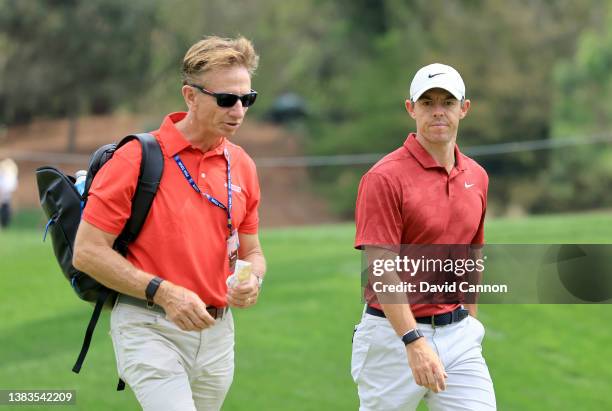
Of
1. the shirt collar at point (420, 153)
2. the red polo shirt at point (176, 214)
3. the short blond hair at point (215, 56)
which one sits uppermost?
the short blond hair at point (215, 56)

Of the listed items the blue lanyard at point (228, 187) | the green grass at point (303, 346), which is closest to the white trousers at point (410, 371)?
the blue lanyard at point (228, 187)

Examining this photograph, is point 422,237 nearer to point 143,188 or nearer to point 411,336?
point 411,336

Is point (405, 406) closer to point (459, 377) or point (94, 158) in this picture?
point (459, 377)

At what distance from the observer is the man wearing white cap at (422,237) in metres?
4.51

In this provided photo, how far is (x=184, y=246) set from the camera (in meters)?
4.56

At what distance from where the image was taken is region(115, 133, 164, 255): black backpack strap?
448cm

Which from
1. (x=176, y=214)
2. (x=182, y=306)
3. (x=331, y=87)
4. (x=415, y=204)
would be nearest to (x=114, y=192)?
(x=176, y=214)

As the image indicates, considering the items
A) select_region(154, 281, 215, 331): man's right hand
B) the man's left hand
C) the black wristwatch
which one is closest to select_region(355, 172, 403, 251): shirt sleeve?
the black wristwatch

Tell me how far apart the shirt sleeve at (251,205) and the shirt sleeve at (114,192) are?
72cm

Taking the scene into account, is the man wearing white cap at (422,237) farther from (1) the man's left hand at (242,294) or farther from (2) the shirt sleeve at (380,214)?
(1) the man's left hand at (242,294)

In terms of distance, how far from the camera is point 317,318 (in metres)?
12.9

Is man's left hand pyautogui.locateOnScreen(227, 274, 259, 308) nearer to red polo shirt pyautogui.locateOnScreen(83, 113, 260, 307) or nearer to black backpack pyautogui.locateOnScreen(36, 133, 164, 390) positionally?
red polo shirt pyautogui.locateOnScreen(83, 113, 260, 307)

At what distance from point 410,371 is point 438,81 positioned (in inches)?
54.1

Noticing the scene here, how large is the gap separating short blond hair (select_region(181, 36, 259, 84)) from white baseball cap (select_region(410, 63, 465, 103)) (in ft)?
2.63
